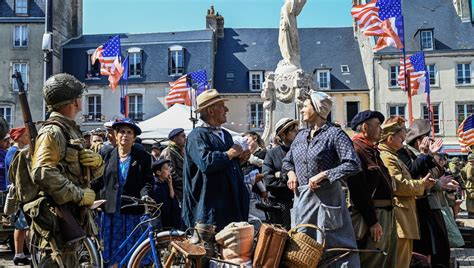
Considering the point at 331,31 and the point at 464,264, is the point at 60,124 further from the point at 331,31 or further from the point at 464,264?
the point at 331,31

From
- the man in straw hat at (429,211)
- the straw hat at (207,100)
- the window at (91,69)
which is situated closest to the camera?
the straw hat at (207,100)

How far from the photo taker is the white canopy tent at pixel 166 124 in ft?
56.3

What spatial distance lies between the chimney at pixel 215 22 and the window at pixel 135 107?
818cm

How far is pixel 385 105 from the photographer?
38.1 metres

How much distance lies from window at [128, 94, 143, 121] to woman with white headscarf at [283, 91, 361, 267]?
35.7 metres

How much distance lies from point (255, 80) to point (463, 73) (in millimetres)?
14638

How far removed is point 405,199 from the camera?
5.76m

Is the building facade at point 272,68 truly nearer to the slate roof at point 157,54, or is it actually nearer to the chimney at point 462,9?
the slate roof at point 157,54

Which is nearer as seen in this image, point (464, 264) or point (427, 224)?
point (427, 224)

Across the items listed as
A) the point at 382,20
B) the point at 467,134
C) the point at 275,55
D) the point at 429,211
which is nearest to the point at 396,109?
the point at 275,55

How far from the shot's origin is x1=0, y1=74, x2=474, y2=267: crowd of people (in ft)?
12.7

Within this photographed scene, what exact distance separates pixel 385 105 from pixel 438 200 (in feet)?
107

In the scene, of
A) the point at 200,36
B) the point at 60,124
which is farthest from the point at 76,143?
the point at 200,36

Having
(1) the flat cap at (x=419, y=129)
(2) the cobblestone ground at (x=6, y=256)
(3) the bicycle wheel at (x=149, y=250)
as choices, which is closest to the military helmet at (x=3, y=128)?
(2) the cobblestone ground at (x=6, y=256)
